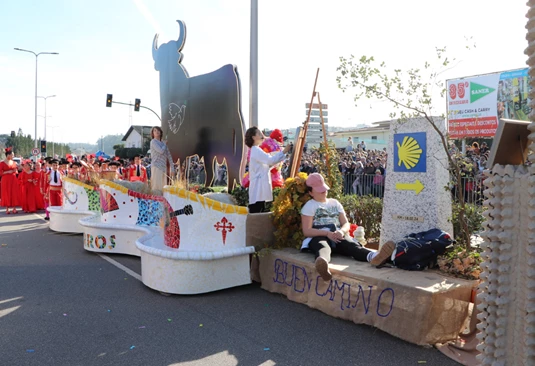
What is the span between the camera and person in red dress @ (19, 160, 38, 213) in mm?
16203

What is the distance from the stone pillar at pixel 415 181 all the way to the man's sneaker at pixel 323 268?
1.36 meters

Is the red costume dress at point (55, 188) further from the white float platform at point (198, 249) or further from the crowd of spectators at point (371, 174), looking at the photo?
the white float platform at point (198, 249)

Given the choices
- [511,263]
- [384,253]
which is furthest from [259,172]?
[511,263]

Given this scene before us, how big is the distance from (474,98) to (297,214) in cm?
1681

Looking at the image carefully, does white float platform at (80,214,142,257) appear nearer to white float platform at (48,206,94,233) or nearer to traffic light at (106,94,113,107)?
white float platform at (48,206,94,233)

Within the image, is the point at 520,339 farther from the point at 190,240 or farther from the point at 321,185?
the point at 190,240

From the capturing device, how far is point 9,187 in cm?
1612

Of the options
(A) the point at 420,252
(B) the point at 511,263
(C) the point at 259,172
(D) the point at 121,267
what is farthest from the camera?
(D) the point at 121,267

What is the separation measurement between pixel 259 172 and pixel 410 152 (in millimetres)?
2040

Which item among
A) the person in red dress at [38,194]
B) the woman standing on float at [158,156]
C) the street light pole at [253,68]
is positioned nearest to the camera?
the street light pole at [253,68]

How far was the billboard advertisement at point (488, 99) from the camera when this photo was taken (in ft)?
59.9

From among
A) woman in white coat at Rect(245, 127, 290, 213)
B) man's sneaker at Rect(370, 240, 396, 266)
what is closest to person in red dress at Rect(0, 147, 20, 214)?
woman in white coat at Rect(245, 127, 290, 213)

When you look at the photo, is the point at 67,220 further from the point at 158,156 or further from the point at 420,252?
the point at 420,252

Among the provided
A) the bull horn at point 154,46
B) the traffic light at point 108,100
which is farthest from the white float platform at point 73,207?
the traffic light at point 108,100
